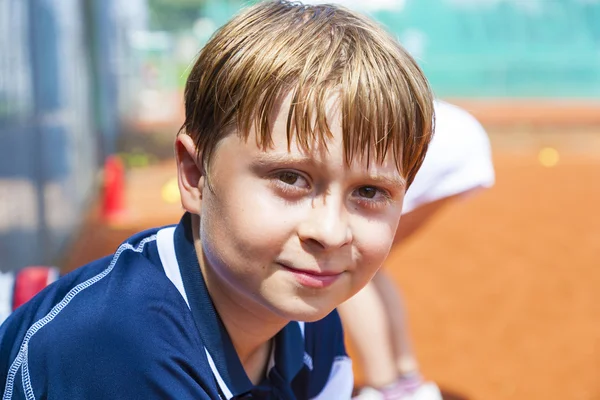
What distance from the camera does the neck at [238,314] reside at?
1667 mm

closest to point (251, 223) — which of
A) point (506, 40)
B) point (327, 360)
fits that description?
point (327, 360)

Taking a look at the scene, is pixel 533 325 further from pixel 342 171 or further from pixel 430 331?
pixel 342 171

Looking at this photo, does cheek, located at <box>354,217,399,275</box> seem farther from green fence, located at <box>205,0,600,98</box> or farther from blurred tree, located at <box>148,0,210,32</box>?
blurred tree, located at <box>148,0,210,32</box>

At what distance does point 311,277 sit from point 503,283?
14.2ft

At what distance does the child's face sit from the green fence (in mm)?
23672

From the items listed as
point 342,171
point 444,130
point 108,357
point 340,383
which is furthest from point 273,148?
point 444,130

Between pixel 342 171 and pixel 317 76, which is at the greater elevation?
pixel 317 76

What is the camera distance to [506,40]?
25.6 metres

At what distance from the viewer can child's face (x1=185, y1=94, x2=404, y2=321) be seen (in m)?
1.46

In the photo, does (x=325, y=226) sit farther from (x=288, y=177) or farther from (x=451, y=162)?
(x=451, y=162)

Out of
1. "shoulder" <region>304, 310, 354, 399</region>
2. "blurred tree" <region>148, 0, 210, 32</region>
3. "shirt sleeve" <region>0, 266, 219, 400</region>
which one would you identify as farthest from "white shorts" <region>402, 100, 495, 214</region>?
"blurred tree" <region>148, 0, 210, 32</region>

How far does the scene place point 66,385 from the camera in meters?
1.44

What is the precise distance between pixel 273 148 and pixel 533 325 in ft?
12.0

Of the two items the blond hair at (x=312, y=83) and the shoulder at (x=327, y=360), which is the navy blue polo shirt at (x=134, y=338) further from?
the blond hair at (x=312, y=83)
